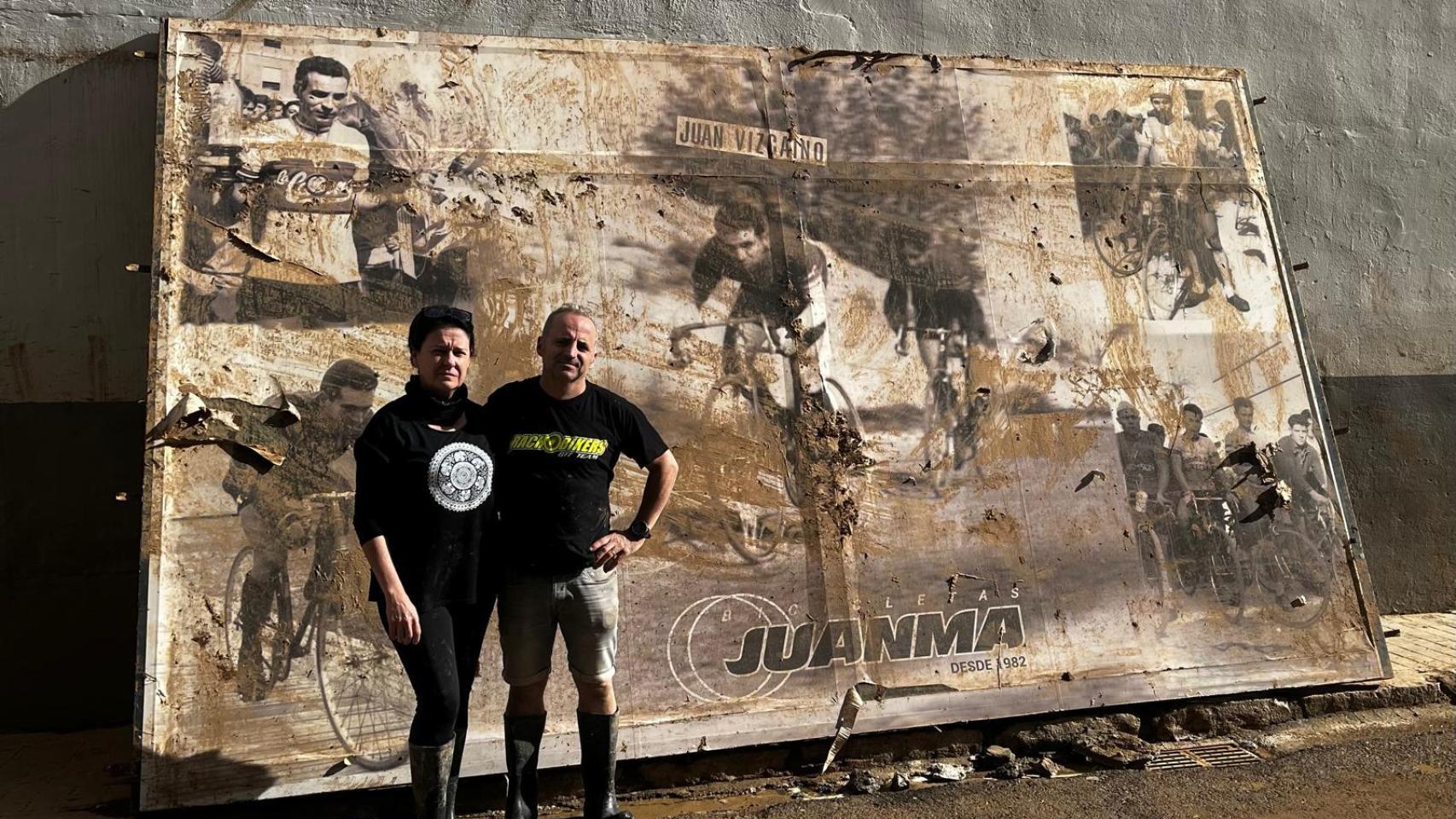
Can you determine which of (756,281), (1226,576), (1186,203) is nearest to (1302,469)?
(1226,576)

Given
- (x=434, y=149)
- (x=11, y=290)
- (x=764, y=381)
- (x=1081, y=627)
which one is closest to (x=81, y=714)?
(x=11, y=290)

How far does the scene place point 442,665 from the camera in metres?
2.73

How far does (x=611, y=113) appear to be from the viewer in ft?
14.3

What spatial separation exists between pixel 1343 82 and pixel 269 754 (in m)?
6.46

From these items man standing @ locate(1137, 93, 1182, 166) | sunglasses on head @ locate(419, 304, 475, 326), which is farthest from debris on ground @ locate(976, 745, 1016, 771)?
man standing @ locate(1137, 93, 1182, 166)

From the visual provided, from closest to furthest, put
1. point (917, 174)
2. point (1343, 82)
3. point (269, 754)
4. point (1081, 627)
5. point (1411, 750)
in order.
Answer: point (269, 754), point (1411, 750), point (1081, 627), point (917, 174), point (1343, 82)

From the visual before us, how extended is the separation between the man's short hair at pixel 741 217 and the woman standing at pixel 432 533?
5.61ft

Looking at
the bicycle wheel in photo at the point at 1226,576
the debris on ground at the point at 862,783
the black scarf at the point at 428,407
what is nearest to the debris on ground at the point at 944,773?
the debris on ground at the point at 862,783

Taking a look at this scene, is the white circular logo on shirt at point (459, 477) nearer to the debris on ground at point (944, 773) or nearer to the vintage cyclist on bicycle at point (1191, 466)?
the debris on ground at point (944, 773)

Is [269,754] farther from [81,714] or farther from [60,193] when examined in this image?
[60,193]

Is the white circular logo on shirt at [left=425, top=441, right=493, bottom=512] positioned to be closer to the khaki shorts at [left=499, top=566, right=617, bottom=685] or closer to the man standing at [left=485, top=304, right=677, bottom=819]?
the man standing at [left=485, top=304, right=677, bottom=819]

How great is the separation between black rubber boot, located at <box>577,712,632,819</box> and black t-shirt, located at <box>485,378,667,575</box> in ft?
1.60

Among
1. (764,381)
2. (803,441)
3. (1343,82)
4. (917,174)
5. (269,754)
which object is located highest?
(1343,82)

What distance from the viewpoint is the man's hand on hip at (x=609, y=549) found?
116 inches
